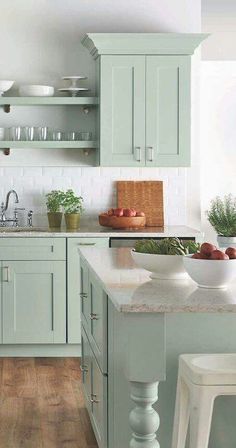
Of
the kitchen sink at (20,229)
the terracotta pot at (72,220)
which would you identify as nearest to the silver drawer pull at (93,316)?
the kitchen sink at (20,229)

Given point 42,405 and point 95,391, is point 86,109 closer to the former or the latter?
point 42,405

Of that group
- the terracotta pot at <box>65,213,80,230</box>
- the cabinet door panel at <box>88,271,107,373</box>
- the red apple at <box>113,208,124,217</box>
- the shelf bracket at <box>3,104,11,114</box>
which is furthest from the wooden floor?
the shelf bracket at <box>3,104,11,114</box>

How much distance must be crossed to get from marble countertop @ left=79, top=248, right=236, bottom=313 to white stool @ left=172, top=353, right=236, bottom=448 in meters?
0.27

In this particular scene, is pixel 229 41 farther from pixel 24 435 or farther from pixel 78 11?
pixel 24 435

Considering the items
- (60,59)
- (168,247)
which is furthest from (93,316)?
(60,59)

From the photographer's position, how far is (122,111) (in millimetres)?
6895

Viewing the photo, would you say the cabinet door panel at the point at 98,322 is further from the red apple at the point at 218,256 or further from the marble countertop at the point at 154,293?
the red apple at the point at 218,256

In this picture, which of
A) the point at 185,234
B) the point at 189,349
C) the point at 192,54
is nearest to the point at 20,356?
the point at 185,234

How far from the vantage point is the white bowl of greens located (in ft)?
12.1

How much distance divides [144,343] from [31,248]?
362cm

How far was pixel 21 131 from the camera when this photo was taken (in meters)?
7.00

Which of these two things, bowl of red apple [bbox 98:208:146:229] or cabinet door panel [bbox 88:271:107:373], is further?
bowl of red apple [bbox 98:208:146:229]

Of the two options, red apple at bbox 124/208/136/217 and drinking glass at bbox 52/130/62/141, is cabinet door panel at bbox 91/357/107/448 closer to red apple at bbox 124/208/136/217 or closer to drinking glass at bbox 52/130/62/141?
red apple at bbox 124/208/136/217

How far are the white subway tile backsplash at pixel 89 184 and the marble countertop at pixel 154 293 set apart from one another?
299 centimetres
